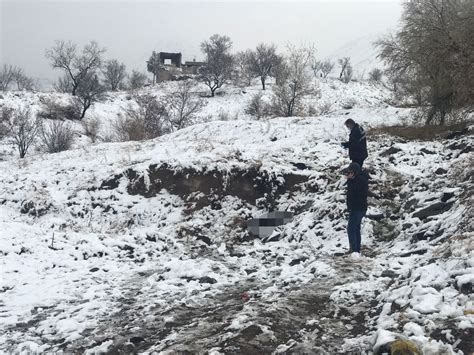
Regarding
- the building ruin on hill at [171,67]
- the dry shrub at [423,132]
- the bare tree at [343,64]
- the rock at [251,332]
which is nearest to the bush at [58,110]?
the building ruin on hill at [171,67]

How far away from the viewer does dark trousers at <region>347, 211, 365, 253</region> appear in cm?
711

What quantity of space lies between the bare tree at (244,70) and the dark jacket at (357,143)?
169ft

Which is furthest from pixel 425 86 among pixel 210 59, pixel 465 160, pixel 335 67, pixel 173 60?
pixel 335 67

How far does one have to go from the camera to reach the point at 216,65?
56.4 metres

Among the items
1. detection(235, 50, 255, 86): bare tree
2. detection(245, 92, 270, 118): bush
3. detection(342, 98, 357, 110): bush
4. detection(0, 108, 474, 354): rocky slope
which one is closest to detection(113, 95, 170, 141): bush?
detection(0, 108, 474, 354): rocky slope

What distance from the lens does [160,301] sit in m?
6.07

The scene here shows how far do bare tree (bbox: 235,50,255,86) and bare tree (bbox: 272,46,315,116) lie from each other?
29.1 meters

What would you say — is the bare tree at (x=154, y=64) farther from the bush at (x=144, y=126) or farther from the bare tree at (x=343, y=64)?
the bush at (x=144, y=126)

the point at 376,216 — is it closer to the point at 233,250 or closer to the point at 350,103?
the point at 233,250

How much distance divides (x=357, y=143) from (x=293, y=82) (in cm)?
2172

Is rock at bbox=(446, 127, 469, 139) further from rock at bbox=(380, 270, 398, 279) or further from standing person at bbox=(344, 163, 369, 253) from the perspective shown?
rock at bbox=(380, 270, 398, 279)

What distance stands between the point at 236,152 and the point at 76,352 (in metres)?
8.25

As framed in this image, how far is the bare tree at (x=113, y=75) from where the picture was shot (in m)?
63.4

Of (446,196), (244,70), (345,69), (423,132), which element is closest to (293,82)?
(423,132)
